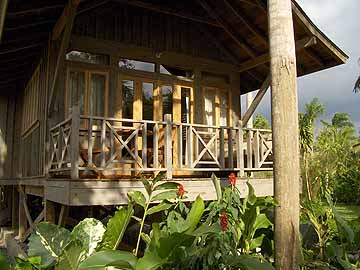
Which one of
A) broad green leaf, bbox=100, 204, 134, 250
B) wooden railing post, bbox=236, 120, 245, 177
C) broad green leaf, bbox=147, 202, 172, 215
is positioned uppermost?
wooden railing post, bbox=236, 120, 245, 177

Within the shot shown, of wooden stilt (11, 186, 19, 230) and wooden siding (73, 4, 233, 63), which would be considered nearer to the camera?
wooden siding (73, 4, 233, 63)

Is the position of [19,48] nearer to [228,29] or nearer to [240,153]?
[228,29]

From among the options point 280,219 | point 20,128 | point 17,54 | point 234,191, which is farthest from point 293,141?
point 20,128

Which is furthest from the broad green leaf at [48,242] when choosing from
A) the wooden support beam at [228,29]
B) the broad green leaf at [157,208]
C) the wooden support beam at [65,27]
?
the wooden support beam at [228,29]

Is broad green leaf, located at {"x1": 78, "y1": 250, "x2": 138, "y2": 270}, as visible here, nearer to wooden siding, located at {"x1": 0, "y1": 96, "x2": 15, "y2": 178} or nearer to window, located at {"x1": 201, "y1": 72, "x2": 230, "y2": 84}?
window, located at {"x1": 201, "y1": 72, "x2": 230, "y2": 84}

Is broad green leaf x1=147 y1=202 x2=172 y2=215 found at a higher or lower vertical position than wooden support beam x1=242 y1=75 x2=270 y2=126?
lower

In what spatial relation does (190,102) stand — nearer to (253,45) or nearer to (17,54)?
(253,45)

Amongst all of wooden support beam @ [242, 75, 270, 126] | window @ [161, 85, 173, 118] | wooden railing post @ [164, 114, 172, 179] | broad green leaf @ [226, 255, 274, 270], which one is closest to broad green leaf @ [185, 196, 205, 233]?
broad green leaf @ [226, 255, 274, 270]

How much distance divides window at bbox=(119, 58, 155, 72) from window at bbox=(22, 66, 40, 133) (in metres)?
2.12

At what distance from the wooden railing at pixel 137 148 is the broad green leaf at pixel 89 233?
2.72 metres

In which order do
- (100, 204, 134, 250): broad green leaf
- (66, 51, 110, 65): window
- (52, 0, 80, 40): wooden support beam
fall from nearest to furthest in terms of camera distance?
1. (100, 204, 134, 250): broad green leaf
2. (52, 0, 80, 40): wooden support beam
3. (66, 51, 110, 65): window

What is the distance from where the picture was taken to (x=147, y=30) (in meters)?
8.41

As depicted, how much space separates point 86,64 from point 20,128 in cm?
521

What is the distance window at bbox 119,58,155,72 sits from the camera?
26.5 ft
